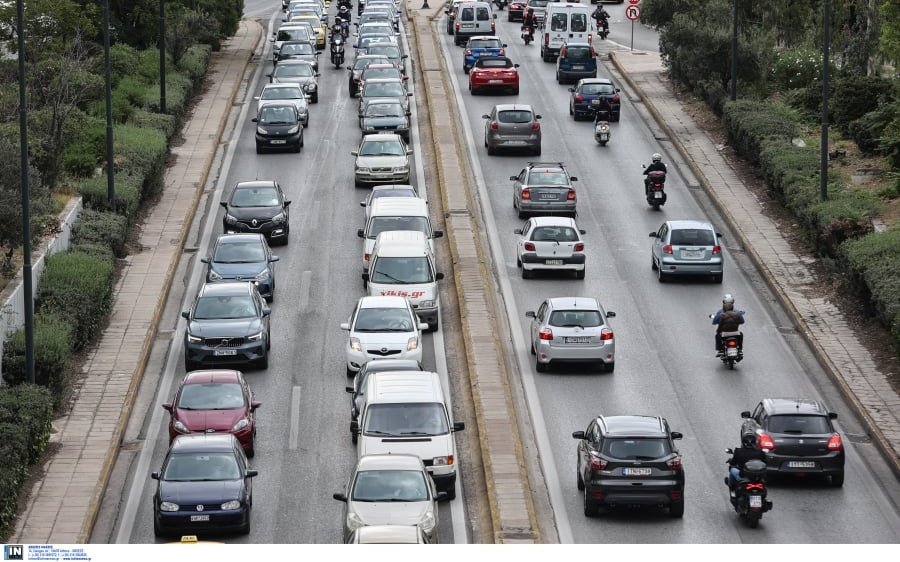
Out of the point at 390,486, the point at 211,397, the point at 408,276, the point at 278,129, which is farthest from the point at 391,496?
the point at 278,129

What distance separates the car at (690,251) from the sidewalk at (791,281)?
1.63m

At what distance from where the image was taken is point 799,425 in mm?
25938

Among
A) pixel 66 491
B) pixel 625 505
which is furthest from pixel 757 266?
pixel 66 491

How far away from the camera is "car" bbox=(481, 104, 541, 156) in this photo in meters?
51.4

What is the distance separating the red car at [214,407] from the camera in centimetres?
2719

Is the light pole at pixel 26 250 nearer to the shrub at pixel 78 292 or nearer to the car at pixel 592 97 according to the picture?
the shrub at pixel 78 292

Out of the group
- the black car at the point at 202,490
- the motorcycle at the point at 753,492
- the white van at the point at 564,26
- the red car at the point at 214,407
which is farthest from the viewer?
the white van at the point at 564,26

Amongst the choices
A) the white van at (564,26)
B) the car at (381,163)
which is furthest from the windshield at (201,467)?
the white van at (564,26)

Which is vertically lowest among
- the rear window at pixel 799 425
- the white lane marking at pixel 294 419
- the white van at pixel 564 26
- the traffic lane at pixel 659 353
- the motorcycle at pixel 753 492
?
the white lane marking at pixel 294 419

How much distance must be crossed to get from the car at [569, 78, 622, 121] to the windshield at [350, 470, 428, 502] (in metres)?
35.5

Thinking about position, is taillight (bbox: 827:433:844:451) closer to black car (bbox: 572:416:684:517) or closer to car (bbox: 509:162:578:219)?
black car (bbox: 572:416:684:517)

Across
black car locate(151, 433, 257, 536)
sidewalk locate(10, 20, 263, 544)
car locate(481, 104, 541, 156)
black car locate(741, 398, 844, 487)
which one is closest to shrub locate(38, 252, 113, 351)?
sidewalk locate(10, 20, 263, 544)

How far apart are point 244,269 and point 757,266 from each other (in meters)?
12.7

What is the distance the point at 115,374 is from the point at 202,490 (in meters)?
8.99
